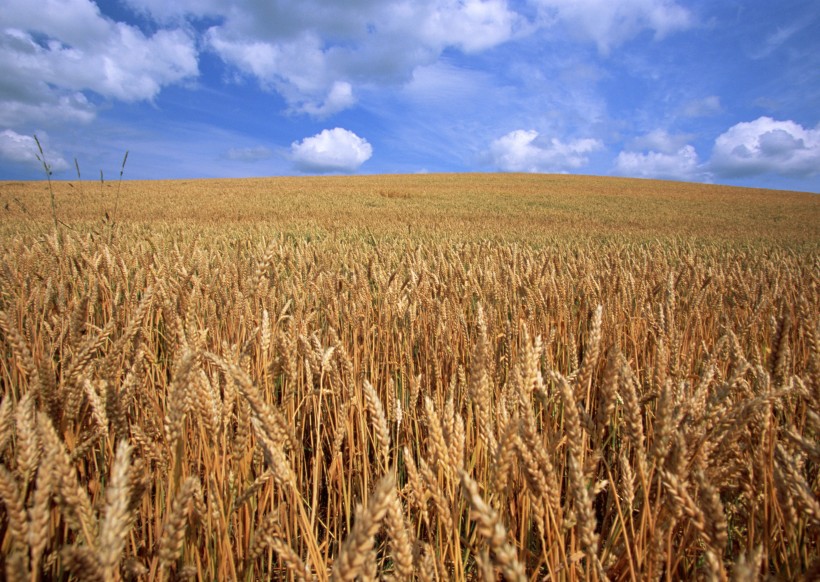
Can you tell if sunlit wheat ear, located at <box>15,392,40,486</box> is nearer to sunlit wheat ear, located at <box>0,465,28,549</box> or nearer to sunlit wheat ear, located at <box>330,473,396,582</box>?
sunlit wheat ear, located at <box>0,465,28,549</box>

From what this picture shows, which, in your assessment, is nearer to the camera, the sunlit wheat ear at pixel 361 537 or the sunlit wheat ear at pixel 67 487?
the sunlit wheat ear at pixel 361 537

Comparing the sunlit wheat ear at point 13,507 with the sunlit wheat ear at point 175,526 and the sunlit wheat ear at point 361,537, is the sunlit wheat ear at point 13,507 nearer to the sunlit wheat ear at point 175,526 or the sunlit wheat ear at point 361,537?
the sunlit wheat ear at point 175,526

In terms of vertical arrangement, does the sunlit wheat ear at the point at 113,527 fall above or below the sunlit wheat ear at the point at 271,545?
above

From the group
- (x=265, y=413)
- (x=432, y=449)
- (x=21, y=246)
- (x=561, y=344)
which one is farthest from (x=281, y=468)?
(x=21, y=246)

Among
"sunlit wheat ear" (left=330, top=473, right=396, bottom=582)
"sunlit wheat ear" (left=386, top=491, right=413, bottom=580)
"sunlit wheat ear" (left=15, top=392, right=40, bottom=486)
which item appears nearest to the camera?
→ "sunlit wheat ear" (left=330, top=473, right=396, bottom=582)

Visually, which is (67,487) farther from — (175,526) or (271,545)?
(271,545)

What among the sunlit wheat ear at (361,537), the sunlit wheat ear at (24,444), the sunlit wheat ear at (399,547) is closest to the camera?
the sunlit wheat ear at (361,537)

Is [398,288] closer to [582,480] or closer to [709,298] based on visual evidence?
[582,480]

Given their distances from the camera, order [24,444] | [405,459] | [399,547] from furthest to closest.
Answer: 1. [405,459]
2. [24,444]
3. [399,547]

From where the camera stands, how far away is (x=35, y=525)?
22.5 inches

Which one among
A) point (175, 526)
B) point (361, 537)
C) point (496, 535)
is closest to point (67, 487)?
point (175, 526)

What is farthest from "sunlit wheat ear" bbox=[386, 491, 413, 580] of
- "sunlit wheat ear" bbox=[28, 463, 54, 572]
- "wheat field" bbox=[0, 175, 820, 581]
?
"sunlit wheat ear" bbox=[28, 463, 54, 572]

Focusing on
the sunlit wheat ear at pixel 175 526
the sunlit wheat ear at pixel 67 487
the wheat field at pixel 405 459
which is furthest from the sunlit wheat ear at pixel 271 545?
the sunlit wheat ear at pixel 67 487

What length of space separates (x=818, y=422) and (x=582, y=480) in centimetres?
46
